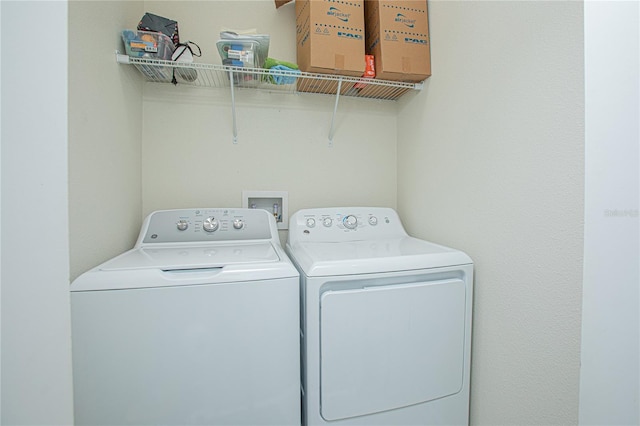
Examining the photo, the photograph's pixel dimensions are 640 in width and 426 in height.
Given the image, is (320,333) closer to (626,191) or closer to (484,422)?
(484,422)

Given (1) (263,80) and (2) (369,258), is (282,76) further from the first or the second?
(2) (369,258)

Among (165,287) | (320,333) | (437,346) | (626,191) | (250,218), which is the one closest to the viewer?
(626,191)

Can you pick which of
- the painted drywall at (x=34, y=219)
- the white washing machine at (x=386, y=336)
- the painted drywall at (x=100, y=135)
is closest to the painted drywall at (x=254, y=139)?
the painted drywall at (x=100, y=135)

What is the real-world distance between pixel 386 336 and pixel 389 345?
0.04 m

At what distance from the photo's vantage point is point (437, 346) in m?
0.98

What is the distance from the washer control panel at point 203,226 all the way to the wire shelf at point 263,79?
2.12 feet

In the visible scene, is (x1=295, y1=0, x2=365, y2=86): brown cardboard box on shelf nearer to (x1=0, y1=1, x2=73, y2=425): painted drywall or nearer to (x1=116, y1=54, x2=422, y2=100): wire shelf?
(x1=116, y1=54, x2=422, y2=100): wire shelf

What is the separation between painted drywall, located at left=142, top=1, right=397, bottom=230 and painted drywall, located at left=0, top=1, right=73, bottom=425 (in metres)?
0.96

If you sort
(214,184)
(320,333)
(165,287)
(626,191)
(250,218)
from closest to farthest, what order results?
1. (626,191)
2. (165,287)
3. (320,333)
4. (250,218)
5. (214,184)

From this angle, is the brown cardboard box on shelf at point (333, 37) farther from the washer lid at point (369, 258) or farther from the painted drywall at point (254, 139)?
the washer lid at point (369, 258)

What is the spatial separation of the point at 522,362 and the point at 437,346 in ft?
0.83

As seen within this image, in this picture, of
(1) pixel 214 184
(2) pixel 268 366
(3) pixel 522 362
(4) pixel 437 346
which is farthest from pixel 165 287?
(3) pixel 522 362

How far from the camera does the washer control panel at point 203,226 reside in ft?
4.00

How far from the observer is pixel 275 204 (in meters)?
1.55
